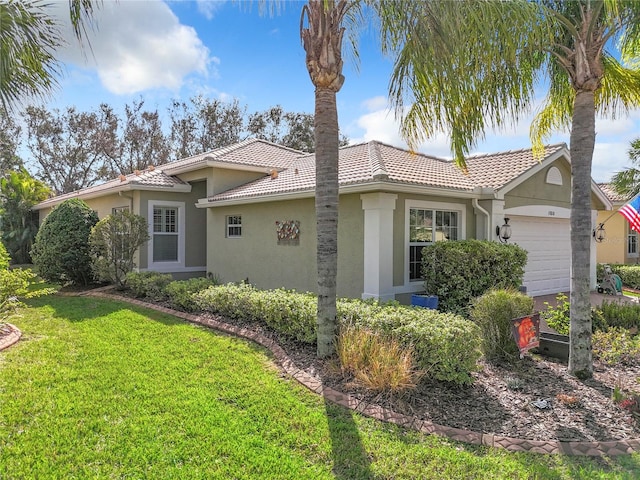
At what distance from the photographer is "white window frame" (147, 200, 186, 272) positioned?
15.4 m

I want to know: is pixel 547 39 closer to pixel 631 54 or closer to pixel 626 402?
pixel 631 54

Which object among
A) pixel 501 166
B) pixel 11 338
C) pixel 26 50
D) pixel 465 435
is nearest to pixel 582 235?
pixel 465 435

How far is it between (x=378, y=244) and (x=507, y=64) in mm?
4612

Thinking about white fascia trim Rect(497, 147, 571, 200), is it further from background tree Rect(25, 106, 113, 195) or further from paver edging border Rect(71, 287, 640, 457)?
background tree Rect(25, 106, 113, 195)

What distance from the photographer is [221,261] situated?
49.6ft

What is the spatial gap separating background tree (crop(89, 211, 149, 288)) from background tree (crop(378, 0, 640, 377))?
31.5 ft

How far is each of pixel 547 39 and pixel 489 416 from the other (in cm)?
546

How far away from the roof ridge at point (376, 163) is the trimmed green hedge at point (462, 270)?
7.68 feet

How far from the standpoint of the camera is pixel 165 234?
52.3 feet

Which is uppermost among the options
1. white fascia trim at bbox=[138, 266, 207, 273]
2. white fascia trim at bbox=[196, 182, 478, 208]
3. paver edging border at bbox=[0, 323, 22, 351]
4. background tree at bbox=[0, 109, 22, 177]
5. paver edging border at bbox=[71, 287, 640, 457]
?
background tree at bbox=[0, 109, 22, 177]

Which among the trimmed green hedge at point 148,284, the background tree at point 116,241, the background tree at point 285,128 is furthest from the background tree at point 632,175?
the background tree at point 285,128

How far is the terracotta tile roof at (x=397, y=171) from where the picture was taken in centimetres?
1095

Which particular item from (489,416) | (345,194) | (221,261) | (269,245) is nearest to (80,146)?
(221,261)

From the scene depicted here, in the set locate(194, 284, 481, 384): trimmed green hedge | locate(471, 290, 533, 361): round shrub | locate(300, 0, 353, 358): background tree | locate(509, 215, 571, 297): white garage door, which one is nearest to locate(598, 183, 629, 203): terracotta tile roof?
locate(509, 215, 571, 297): white garage door
